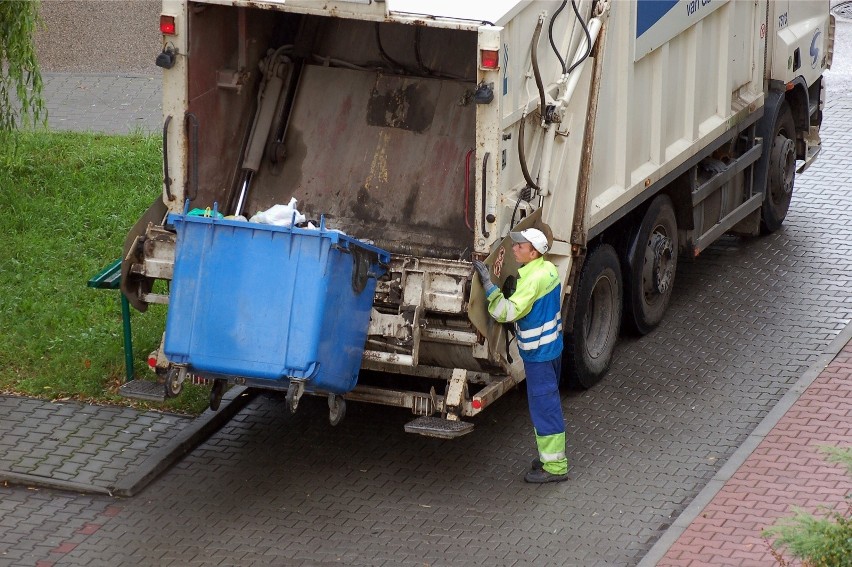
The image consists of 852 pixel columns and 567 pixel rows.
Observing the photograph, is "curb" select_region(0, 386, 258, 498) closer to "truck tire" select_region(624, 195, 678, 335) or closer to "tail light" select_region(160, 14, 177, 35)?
"tail light" select_region(160, 14, 177, 35)

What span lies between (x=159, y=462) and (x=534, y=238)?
2.27 meters

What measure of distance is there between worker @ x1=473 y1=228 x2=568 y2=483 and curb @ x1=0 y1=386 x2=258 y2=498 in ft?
5.94

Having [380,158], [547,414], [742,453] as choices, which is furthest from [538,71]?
[742,453]

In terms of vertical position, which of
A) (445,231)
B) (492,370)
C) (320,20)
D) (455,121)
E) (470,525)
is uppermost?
(320,20)

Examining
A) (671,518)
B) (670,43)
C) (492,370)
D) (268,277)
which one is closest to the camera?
(268,277)

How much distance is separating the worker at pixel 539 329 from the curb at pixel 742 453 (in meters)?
0.74

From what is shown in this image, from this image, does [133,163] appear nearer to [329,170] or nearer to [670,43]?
[329,170]

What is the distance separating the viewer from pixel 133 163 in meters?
11.5

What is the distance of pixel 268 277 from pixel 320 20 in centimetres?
233

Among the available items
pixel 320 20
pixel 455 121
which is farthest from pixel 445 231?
pixel 320 20

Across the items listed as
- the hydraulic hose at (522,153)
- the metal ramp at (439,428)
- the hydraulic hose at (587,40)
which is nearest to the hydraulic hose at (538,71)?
the hydraulic hose at (522,153)

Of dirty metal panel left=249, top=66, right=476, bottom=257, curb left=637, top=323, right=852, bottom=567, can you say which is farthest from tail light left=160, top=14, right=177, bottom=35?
curb left=637, top=323, right=852, bottom=567

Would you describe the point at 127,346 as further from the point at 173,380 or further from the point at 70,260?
the point at 70,260

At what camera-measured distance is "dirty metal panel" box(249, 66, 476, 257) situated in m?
7.58
